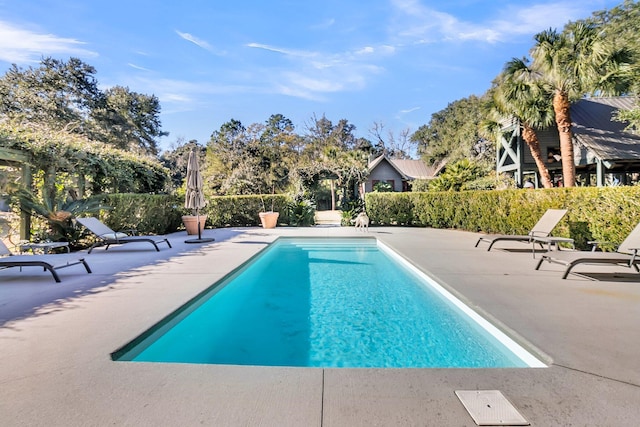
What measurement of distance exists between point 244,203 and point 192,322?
12215mm

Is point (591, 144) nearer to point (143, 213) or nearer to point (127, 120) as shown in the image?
point (143, 213)

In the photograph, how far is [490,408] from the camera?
74.2 inches

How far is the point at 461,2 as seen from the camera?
11.3m

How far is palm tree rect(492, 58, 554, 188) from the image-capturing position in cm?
1284

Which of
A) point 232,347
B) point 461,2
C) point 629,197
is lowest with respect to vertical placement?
point 232,347

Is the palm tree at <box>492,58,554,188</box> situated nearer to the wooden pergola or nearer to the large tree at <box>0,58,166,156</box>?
the wooden pergola

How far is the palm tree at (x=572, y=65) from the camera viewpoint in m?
10.7

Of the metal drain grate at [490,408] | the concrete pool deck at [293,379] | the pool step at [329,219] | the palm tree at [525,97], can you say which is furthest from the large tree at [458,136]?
the metal drain grate at [490,408]

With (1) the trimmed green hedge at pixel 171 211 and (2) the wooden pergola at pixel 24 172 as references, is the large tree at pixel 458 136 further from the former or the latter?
(2) the wooden pergola at pixel 24 172

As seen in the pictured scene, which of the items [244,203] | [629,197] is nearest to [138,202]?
[244,203]

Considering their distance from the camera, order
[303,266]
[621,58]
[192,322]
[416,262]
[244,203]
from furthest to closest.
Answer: [244,203] < [621,58] < [303,266] < [416,262] < [192,322]

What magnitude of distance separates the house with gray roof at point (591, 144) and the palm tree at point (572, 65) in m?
3.49

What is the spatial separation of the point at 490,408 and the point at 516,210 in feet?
32.1

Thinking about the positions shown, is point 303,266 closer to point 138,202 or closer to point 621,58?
point 138,202
